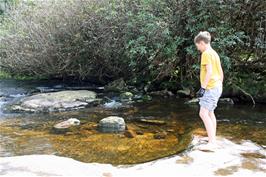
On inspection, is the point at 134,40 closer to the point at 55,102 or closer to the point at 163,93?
the point at 163,93

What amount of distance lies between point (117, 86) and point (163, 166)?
28.7 ft

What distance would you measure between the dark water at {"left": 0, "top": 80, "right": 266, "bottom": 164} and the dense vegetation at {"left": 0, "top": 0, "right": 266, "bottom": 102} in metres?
1.49

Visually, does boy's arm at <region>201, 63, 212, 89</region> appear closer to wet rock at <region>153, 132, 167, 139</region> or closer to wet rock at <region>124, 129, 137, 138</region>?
wet rock at <region>153, 132, 167, 139</region>

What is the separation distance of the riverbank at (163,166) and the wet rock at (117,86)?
26.1ft

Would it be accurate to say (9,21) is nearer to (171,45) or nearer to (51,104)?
(51,104)

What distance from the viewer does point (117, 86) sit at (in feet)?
47.0

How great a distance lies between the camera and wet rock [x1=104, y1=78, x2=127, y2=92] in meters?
14.2

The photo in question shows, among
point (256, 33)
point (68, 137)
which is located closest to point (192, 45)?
point (256, 33)

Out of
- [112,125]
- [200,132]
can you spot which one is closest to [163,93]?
[112,125]

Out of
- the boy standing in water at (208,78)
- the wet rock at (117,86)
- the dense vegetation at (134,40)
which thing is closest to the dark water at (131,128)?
the boy standing in water at (208,78)

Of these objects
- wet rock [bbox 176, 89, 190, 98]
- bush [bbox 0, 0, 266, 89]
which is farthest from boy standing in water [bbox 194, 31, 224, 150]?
wet rock [bbox 176, 89, 190, 98]

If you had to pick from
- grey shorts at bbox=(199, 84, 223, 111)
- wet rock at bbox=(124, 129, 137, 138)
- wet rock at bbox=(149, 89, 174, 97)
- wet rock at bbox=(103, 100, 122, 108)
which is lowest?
wet rock at bbox=(124, 129, 137, 138)

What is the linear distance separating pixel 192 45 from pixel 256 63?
2.36 meters

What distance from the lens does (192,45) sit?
11680mm
